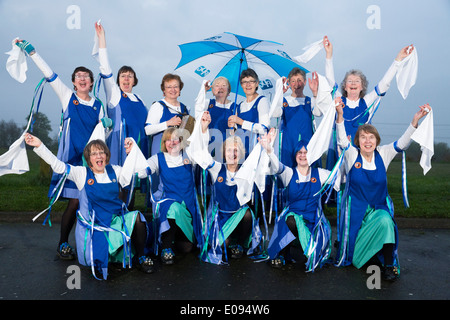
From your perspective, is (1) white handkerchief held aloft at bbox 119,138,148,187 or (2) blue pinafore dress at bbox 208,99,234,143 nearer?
(1) white handkerchief held aloft at bbox 119,138,148,187

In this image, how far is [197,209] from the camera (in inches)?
159

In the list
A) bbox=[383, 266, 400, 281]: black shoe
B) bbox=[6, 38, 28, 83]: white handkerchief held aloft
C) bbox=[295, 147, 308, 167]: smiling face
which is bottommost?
bbox=[383, 266, 400, 281]: black shoe

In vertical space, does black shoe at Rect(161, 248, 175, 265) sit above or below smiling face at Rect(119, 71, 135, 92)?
below

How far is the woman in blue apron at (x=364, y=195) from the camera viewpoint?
3578 mm

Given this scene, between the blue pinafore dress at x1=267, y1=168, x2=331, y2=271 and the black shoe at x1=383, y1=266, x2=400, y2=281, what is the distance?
534mm

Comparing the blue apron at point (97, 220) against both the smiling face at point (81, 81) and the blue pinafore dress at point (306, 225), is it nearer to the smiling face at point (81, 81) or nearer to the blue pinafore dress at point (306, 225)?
the smiling face at point (81, 81)

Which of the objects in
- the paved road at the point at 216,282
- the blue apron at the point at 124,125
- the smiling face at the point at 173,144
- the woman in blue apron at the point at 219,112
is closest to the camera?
the paved road at the point at 216,282

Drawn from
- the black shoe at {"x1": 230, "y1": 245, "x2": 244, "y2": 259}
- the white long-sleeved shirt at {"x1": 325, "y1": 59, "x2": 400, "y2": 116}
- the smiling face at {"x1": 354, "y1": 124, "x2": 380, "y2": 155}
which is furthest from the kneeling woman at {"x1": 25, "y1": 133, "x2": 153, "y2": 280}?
the white long-sleeved shirt at {"x1": 325, "y1": 59, "x2": 400, "y2": 116}

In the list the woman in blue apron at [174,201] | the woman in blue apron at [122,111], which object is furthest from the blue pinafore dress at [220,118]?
the woman in blue apron at [122,111]

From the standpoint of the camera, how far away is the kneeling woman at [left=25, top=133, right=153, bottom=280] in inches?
137

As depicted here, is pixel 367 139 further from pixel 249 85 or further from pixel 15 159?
pixel 15 159

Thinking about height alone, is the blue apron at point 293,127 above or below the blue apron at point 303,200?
above

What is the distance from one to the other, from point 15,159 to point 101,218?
3.04 feet

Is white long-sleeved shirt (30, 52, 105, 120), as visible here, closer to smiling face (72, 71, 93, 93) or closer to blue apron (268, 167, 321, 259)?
smiling face (72, 71, 93, 93)
